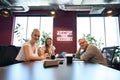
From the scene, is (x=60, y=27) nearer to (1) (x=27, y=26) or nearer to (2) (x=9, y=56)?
(1) (x=27, y=26)

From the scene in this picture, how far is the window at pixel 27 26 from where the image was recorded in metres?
6.82

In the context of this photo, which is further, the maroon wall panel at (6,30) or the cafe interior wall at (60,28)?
the maroon wall panel at (6,30)

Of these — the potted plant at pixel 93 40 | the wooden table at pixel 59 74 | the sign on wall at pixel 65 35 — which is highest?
the sign on wall at pixel 65 35

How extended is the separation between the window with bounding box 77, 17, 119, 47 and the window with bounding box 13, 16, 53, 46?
4.79ft

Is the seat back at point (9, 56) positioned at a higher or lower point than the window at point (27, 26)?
lower

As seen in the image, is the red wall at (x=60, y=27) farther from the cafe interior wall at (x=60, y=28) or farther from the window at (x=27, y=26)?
the window at (x=27, y=26)

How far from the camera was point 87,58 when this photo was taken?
108 inches

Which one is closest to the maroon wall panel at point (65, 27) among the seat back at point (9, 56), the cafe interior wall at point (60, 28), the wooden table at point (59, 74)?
the cafe interior wall at point (60, 28)

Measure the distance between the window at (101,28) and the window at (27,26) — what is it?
4.79ft

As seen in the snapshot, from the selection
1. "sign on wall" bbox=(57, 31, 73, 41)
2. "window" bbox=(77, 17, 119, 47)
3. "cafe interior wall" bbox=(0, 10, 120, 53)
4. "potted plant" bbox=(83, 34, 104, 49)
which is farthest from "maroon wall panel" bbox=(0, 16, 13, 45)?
"potted plant" bbox=(83, 34, 104, 49)

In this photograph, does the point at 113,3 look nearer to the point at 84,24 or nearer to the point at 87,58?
the point at 84,24

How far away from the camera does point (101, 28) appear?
6.87m

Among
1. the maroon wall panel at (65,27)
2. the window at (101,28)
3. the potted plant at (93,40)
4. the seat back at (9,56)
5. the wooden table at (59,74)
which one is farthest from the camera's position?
the window at (101,28)

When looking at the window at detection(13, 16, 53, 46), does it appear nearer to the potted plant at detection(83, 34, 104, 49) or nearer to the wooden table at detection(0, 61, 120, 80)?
the potted plant at detection(83, 34, 104, 49)
